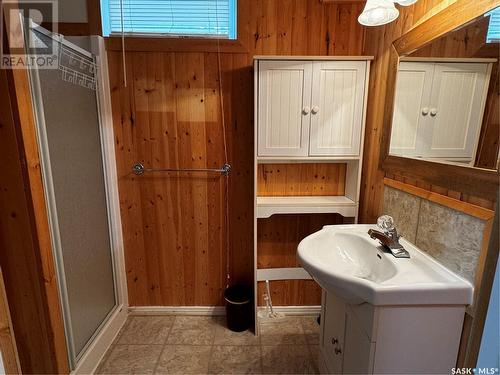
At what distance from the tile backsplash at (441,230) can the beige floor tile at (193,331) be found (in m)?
1.46

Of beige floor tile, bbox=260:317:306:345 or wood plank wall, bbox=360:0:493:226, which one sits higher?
wood plank wall, bbox=360:0:493:226

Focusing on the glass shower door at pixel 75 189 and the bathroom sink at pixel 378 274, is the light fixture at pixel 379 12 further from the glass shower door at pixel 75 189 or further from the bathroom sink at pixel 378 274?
the glass shower door at pixel 75 189

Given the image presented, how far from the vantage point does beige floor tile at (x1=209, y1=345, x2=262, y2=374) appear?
154cm

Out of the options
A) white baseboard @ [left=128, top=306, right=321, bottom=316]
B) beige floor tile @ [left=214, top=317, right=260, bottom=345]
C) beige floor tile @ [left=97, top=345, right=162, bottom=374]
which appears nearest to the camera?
beige floor tile @ [left=97, top=345, right=162, bottom=374]

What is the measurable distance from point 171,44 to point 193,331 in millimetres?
2008

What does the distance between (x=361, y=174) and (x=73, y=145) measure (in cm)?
174

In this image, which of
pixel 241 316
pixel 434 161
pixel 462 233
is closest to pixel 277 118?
pixel 434 161

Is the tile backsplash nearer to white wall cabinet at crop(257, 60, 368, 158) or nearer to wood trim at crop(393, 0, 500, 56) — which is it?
white wall cabinet at crop(257, 60, 368, 158)

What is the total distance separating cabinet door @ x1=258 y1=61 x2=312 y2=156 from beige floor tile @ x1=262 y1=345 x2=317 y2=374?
1.30 m

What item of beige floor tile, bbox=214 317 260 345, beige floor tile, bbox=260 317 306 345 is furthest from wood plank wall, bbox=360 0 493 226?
beige floor tile, bbox=214 317 260 345

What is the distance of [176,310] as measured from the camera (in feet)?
6.60

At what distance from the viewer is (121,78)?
172 centimetres

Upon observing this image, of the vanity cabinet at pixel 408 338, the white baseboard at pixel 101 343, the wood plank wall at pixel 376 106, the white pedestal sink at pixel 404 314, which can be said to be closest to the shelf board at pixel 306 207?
the wood plank wall at pixel 376 106

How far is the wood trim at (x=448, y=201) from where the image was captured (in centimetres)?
82
